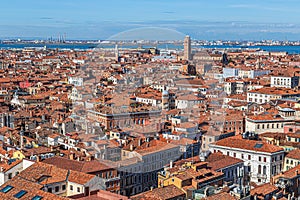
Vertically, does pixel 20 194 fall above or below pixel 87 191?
above

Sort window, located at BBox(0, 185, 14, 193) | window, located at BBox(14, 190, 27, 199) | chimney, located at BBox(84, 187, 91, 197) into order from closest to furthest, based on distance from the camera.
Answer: window, located at BBox(14, 190, 27, 199)
window, located at BBox(0, 185, 14, 193)
chimney, located at BBox(84, 187, 91, 197)

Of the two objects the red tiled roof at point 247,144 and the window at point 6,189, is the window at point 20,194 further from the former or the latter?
the red tiled roof at point 247,144

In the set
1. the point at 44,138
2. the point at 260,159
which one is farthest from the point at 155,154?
the point at 44,138

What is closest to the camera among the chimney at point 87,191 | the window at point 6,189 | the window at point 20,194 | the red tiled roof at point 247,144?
the window at point 20,194

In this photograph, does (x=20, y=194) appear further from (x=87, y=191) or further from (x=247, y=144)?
(x=247, y=144)

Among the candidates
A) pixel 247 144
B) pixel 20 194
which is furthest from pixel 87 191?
pixel 247 144

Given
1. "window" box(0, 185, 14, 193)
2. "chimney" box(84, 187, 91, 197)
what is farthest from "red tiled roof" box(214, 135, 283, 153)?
"window" box(0, 185, 14, 193)

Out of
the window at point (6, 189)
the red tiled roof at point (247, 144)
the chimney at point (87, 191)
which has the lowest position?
the red tiled roof at point (247, 144)

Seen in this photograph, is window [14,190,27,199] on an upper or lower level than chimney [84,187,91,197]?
upper

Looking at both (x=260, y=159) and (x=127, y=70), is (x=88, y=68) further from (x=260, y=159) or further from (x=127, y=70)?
(x=260, y=159)

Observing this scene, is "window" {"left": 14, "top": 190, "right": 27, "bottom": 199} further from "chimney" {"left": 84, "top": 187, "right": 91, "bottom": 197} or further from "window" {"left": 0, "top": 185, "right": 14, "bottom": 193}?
"chimney" {"left": 84, "top": 187, "right": 91, "bottom": 197}

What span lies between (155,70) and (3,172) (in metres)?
3.58

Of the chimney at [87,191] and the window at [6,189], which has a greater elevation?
the window at [6,189]

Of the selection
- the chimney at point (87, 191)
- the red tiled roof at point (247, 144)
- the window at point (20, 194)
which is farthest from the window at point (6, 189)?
the red tiled roof at point (247, 144)
